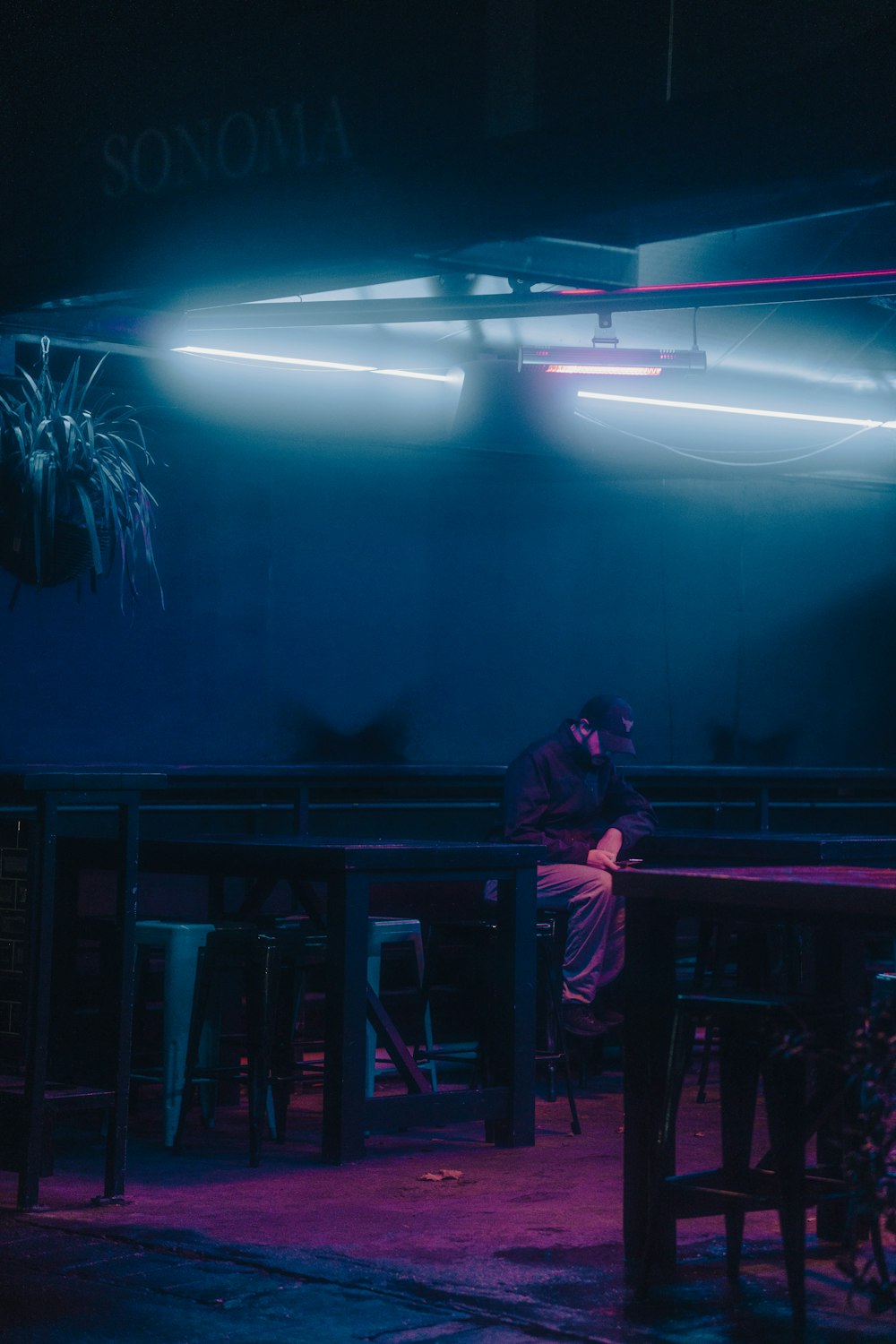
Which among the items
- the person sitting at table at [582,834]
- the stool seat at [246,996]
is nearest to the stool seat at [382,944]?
the stool seat at [246,996]

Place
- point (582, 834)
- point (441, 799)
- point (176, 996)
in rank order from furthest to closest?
point (441, 799) < point (582, 834) < point (176, 996)

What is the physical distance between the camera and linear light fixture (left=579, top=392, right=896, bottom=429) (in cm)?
969

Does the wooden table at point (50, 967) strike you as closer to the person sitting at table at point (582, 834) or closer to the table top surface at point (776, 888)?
the table top surface at point (776, 888)

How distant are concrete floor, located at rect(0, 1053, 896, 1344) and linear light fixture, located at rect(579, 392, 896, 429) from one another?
15.1 ft

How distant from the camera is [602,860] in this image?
795 cm

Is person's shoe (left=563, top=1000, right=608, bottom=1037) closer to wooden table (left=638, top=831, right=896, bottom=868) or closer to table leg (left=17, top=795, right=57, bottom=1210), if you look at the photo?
wooden table (left=638, top=831, right=896, bottom=868)

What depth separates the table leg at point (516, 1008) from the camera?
6383mm

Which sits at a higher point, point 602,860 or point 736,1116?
point 602,860

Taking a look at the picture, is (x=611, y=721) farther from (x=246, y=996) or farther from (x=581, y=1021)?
(x=246, y=996)

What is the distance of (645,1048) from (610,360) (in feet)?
15.2

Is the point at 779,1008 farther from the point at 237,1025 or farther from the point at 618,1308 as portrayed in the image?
the point at 237,1025

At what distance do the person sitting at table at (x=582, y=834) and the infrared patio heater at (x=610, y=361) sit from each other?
162cm

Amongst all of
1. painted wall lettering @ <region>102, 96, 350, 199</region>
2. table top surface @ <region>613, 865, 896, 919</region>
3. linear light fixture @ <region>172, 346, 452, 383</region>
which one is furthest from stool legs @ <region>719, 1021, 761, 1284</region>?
linear light fixture @ <region>172, 346, 452, 383</region>

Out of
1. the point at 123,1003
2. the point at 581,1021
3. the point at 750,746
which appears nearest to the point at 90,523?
the point at 123,1003
